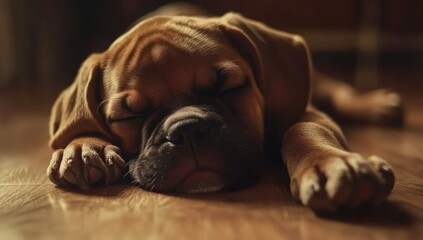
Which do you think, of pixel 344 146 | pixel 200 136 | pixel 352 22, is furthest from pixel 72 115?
pixel 352 22

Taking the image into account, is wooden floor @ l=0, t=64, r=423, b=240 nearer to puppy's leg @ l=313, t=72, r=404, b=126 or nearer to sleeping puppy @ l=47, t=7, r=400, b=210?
sleeping puppy @ l=47, t=7, r=400, b=210

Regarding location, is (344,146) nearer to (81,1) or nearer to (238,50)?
(238,50)

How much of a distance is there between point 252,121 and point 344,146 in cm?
38

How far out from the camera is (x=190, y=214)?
1.93 m

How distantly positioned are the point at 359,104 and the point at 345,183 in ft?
7.41

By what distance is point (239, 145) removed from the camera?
2.19 metres

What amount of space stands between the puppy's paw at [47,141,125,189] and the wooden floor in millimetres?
44

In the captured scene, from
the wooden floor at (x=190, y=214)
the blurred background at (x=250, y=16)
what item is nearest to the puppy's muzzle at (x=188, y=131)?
the wooden floor at (x=190, y=214)

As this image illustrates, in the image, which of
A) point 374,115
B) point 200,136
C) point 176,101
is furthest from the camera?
point 374,115

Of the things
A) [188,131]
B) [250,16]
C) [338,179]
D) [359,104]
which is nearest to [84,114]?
[188,131]

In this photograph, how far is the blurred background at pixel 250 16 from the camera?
6164mm

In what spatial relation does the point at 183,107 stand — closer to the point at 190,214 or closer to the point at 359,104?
the point at 190,214

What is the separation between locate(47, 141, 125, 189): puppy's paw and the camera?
87.4 inches

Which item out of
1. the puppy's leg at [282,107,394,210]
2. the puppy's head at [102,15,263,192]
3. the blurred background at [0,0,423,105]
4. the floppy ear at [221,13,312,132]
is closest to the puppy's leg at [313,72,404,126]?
the floppy ear at [221,13,312,132]
